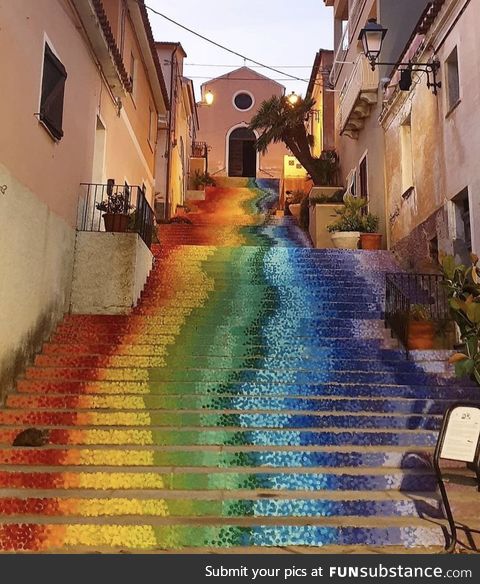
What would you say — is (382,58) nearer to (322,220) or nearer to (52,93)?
(322,220)

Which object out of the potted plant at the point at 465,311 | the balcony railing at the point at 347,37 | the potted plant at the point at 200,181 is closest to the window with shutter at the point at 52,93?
the potted plant at the point at 465,311

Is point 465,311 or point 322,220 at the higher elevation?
point 322,220

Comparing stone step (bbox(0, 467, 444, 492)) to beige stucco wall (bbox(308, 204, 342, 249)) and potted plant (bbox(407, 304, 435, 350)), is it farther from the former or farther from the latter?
beige stucco wall (bbox(308, 204, 342, 249))

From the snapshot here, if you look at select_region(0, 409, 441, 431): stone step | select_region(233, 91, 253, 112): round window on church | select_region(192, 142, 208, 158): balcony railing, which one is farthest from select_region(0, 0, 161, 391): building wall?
select_region(233, 91, 253, 112): round window on church

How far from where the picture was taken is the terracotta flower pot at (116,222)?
9289 millimetres

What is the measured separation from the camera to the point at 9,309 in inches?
261

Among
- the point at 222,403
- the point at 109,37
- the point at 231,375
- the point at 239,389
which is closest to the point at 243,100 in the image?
the point at 109,37

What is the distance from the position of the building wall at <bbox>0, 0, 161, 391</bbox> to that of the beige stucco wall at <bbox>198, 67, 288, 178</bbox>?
2451 centimetres

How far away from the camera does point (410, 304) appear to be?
8320mm

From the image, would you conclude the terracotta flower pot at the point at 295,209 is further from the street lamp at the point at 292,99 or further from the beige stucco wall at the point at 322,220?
the beige stucco wall at the point at 322,220

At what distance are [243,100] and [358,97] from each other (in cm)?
2250
